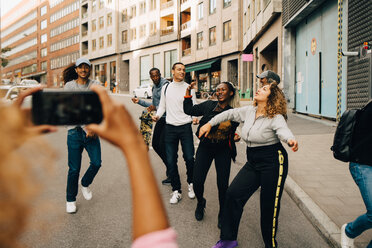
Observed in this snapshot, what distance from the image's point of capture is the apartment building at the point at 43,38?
220ft

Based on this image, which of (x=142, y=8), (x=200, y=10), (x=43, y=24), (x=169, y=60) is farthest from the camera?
(x=43, y=24)

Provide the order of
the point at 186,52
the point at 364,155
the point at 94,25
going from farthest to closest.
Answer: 1. the point at 94,25
2. the point at 186,52
3. the point at 364,155

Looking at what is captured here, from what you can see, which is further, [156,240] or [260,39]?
[260,39]

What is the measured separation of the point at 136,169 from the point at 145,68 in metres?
47.8

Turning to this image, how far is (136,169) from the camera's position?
1.11 meters

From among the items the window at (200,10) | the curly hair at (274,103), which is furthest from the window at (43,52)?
the curly hair at (274,103)

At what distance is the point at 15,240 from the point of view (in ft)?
3.02

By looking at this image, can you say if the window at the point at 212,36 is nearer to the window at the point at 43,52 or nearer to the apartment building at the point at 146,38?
the apartment building at the point at 146,38

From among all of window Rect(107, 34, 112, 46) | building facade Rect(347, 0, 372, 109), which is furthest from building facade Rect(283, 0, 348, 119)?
window Rect(107, 34, 112, 46)

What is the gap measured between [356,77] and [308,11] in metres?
5.32

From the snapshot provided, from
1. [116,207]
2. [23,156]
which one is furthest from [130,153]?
[116,207]

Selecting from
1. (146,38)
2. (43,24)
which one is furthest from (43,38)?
(146,38)

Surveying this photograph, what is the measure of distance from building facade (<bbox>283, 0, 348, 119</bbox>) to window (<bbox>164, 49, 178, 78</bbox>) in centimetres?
2663

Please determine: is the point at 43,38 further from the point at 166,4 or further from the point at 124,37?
the point at 166,4
